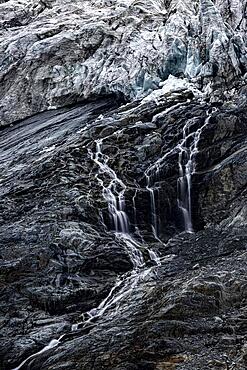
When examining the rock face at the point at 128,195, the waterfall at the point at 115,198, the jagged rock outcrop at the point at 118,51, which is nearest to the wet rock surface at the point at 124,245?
the rock face at the point at 128,195

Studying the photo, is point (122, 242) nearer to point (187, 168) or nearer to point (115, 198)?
point (115, 198)

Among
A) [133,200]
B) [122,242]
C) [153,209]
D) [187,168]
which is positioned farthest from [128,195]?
[187,168]

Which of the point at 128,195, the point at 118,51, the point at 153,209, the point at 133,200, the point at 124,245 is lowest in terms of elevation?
the point at 124,245

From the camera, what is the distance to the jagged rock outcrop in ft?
91.8

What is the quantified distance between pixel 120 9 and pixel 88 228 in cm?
2835

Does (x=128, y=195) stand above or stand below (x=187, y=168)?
below

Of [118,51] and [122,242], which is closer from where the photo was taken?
[122,242]

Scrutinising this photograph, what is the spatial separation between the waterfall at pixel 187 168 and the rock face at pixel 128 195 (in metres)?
0.06

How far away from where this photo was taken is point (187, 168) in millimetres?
19891

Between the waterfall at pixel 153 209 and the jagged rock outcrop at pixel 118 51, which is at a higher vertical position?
the jagged rock outcrop at pixel 118 51

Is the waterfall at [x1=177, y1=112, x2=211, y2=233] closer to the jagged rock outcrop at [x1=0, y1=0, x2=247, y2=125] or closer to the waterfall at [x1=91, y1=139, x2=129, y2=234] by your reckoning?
the waterfall at [x1=91, y1=139, x2=129, y2=234]

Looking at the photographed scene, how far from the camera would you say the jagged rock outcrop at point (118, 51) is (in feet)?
91.8

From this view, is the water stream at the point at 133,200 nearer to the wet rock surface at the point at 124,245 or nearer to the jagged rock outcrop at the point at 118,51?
the wet rock surface at the point at 124,245

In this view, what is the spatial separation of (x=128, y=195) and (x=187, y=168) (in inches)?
115
